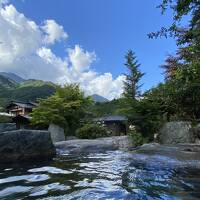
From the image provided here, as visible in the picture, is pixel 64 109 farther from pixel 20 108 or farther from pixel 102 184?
pixel 20 108

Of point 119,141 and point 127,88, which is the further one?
point 127,88

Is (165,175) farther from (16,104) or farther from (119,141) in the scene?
(16,104)

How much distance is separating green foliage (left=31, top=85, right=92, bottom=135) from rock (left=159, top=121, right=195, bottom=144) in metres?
11.0

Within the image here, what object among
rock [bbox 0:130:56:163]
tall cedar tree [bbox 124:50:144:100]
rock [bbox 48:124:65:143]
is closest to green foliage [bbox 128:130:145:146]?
rock [bbox 0:130:56:163]

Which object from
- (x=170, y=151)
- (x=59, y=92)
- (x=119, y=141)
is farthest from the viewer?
(x=59, y=92)

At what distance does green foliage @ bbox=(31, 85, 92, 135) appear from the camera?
24.2 metres

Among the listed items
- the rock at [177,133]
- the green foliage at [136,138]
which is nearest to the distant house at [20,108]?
the green foliage at [136,138]

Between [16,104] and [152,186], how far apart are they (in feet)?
156

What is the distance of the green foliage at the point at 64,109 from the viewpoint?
24.2m

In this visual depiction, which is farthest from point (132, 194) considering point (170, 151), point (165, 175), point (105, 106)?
point (105, 106)

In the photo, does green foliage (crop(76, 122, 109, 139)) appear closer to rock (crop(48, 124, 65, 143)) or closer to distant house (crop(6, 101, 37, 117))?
rock (crop(48, 124, 65, 143))

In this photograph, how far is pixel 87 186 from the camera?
513cm

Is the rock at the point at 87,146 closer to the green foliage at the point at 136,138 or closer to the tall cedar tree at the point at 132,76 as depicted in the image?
the green foliage at the point at 136,138

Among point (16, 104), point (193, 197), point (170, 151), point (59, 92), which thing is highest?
point (16, 104)
